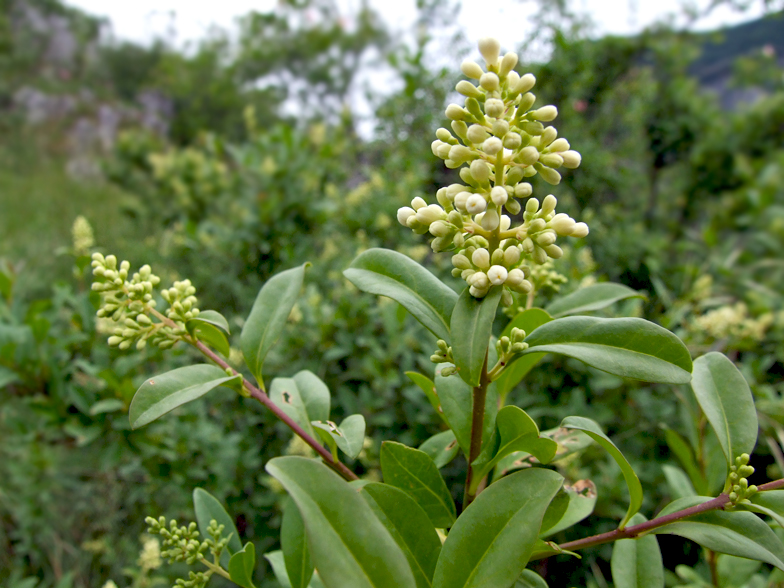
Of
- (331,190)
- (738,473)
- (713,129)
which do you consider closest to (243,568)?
(738,473)

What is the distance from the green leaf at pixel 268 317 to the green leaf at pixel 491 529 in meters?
0.36

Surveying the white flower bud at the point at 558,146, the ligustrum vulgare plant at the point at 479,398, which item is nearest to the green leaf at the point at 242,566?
the ligustrum vulgare plant at the point at 479,398

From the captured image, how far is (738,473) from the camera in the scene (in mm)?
616

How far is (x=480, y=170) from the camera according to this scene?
549 mm

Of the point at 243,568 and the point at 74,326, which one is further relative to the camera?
the point at 74,326

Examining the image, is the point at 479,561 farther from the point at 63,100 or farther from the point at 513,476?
the point at 63,100

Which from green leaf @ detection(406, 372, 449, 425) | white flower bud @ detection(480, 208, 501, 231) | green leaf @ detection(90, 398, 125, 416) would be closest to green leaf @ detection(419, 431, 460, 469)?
green leaf @ detection(406, 372, 449, 425)

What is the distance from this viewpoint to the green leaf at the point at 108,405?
1297 millimetres

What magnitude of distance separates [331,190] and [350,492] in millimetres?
2201

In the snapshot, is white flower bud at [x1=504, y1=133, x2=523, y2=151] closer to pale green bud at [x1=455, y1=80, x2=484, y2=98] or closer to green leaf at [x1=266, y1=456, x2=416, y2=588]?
pale green bud at [x1=455, y1=80, x2=484, y2=98]

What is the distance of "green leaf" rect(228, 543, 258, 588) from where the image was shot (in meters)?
0.69

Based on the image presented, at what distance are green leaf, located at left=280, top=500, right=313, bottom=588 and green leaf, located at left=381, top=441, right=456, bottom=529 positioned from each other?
0.15 m

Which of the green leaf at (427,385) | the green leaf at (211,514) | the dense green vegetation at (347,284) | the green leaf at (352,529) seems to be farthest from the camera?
the dense green vegetation at (347,284)

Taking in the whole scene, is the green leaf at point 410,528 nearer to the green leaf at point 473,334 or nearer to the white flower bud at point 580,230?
the green leaf at point 473,334
